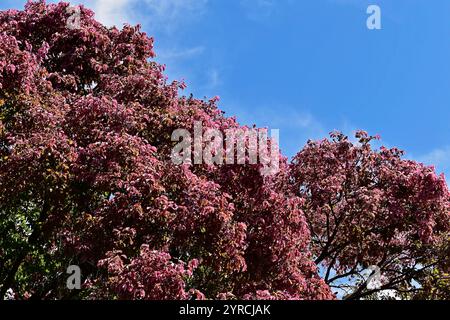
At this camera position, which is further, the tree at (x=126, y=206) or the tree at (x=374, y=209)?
the tree at (x=374, y=209)

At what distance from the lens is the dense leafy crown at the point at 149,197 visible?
36.8ft

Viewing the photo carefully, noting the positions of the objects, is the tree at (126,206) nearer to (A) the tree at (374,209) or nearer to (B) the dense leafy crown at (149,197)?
(B) the dense leafy crown at (149,197)

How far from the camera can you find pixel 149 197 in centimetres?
1130

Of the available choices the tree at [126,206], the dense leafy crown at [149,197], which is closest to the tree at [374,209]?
the dense leafy crown at [149,197]

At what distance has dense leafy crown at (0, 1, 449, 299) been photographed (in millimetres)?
11211

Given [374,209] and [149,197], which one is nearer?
[149,197]

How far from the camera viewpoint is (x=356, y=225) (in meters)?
17.0

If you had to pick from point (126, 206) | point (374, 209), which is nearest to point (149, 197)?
→ point (126, 206)

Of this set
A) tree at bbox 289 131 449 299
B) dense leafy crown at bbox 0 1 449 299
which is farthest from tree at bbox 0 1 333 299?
tree at bbox 289 131 449 299

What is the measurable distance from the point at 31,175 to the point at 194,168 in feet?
12.5

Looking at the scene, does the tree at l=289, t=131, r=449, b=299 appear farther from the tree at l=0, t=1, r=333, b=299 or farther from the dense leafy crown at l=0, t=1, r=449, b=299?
the tree at l=0, t=1, r=333, b=299

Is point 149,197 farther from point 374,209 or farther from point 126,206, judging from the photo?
point 374,209
